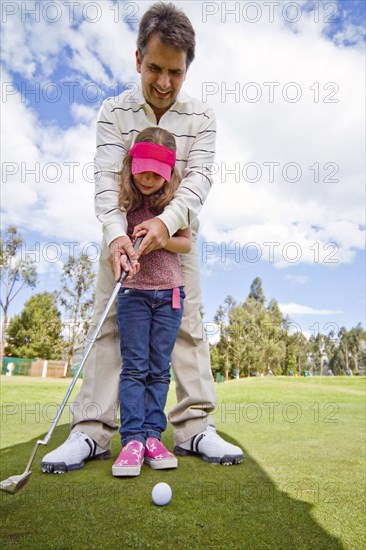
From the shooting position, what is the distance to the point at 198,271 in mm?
2576

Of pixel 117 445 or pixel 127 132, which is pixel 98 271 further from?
pixel 117 445

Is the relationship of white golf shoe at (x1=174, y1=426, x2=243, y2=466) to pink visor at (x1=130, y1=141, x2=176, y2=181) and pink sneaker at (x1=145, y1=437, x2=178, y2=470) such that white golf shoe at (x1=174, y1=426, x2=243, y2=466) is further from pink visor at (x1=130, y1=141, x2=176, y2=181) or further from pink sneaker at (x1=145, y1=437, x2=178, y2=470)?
pink visor at (x1=130, y1=141, x2=176, y2=181)

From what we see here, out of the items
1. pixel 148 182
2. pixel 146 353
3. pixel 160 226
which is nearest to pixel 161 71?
pixel 148 182

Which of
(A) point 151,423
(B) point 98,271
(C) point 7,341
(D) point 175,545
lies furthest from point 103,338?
(C) point 7,341

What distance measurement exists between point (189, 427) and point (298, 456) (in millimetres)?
557

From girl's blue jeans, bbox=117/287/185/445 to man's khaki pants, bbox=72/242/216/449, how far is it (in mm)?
186

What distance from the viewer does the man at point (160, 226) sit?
2139 mm

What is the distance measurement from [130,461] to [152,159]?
4.53 ft

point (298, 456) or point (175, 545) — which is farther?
point (298, 456)

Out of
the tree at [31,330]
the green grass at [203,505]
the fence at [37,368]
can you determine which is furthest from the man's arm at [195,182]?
the tree at [31,330]

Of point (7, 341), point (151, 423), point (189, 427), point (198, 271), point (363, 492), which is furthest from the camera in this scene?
point (7, 341)

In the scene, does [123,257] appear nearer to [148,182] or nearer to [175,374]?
[148,182]

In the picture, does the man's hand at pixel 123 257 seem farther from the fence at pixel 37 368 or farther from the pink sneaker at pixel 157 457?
the fence at pixel 37 368

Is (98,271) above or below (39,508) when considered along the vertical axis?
above
